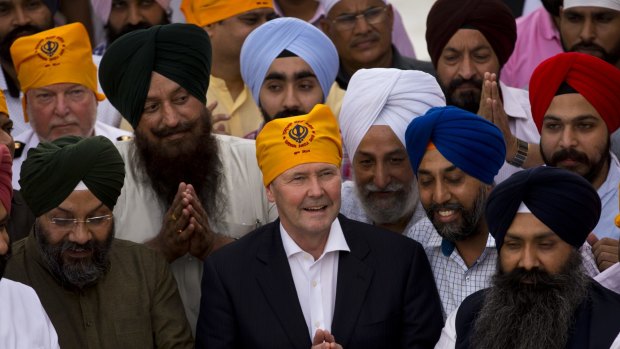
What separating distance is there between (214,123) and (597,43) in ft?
6.85

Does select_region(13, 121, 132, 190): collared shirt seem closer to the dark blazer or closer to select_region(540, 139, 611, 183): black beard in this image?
the dark blazer

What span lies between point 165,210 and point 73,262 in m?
0.85

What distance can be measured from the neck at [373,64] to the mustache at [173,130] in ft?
5.42

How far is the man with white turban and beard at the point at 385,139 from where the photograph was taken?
7809 mm

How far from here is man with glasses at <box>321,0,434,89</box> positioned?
9.17 meters

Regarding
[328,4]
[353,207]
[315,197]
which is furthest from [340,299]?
[328,4]

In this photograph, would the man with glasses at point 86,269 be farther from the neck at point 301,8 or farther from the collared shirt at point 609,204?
the neck at point 301,8

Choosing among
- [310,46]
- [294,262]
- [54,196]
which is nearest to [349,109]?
[310,46]

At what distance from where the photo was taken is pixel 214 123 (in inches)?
342

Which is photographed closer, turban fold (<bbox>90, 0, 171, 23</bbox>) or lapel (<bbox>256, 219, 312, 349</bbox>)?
lapel (<bbox>256, 219, 312, 349</bbox>)

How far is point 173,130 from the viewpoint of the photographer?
787cm

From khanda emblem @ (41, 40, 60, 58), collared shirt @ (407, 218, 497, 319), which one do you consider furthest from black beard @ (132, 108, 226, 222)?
collared shirt @ (407, 218, 497, 319)

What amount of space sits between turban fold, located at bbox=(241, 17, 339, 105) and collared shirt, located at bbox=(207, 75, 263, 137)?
2.07ft

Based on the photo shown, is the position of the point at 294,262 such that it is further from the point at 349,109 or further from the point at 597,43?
the point at 597,43
